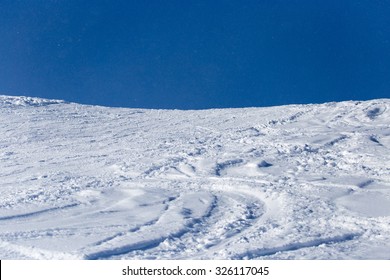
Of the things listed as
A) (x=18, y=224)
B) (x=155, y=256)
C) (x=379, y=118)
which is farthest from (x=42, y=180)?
(x=379, y=118)

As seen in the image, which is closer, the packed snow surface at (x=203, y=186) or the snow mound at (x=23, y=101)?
the packed snow surface at (x=203, y=186)

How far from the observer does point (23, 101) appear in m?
20.1

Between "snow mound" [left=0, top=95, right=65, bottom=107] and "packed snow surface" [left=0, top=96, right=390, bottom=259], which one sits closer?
"packed snow surface" [left=0, top=96, right=390, bottom=259]

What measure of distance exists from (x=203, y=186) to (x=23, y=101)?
507 inches

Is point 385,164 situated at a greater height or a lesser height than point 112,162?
lesser

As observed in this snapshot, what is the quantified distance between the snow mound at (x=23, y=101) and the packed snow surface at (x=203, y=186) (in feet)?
9.46

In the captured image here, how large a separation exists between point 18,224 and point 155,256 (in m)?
2.22

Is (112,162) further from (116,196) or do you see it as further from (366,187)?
(366,187)

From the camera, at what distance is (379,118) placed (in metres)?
14.2

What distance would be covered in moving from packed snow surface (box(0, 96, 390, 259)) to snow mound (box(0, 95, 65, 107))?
2.88m

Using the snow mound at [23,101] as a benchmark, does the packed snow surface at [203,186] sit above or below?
below

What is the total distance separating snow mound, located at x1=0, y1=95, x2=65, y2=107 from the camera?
19.6 metres

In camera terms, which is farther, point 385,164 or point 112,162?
point 112,162

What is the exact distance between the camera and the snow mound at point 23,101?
64.3ft
